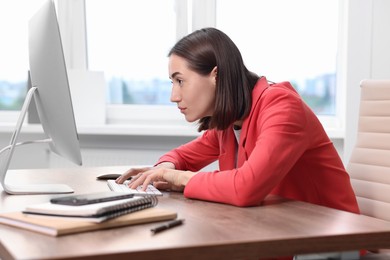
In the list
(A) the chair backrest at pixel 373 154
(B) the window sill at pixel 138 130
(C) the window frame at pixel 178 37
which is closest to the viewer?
(A) the chair backrest at pixel 373 154

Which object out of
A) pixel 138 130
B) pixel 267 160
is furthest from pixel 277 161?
pixel 138 130

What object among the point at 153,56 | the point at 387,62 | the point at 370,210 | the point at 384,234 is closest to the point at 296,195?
the point at 370,210

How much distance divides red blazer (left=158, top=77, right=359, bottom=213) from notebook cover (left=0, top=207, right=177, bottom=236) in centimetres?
26

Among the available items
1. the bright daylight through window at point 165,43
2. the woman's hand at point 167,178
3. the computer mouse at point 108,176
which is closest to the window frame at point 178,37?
the bright daylight through window at point 165,43

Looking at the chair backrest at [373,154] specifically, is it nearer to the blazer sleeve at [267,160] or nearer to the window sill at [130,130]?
the blazer sleeve at [267,160]

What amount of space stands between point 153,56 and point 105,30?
327 millimetres

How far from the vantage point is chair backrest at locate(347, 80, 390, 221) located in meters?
1.87

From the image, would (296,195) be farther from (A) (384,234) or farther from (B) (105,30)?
(B) (105,30)

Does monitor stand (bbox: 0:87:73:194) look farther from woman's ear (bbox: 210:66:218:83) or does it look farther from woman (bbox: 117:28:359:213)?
woman's ear (bbox: 210:66:218:83)

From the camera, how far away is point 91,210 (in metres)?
1.14

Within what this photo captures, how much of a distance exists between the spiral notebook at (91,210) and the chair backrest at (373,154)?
909 millimetres

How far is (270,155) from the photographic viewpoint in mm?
1478

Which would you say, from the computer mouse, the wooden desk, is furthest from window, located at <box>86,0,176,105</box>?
the wooden desk

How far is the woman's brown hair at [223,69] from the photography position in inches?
68.5
